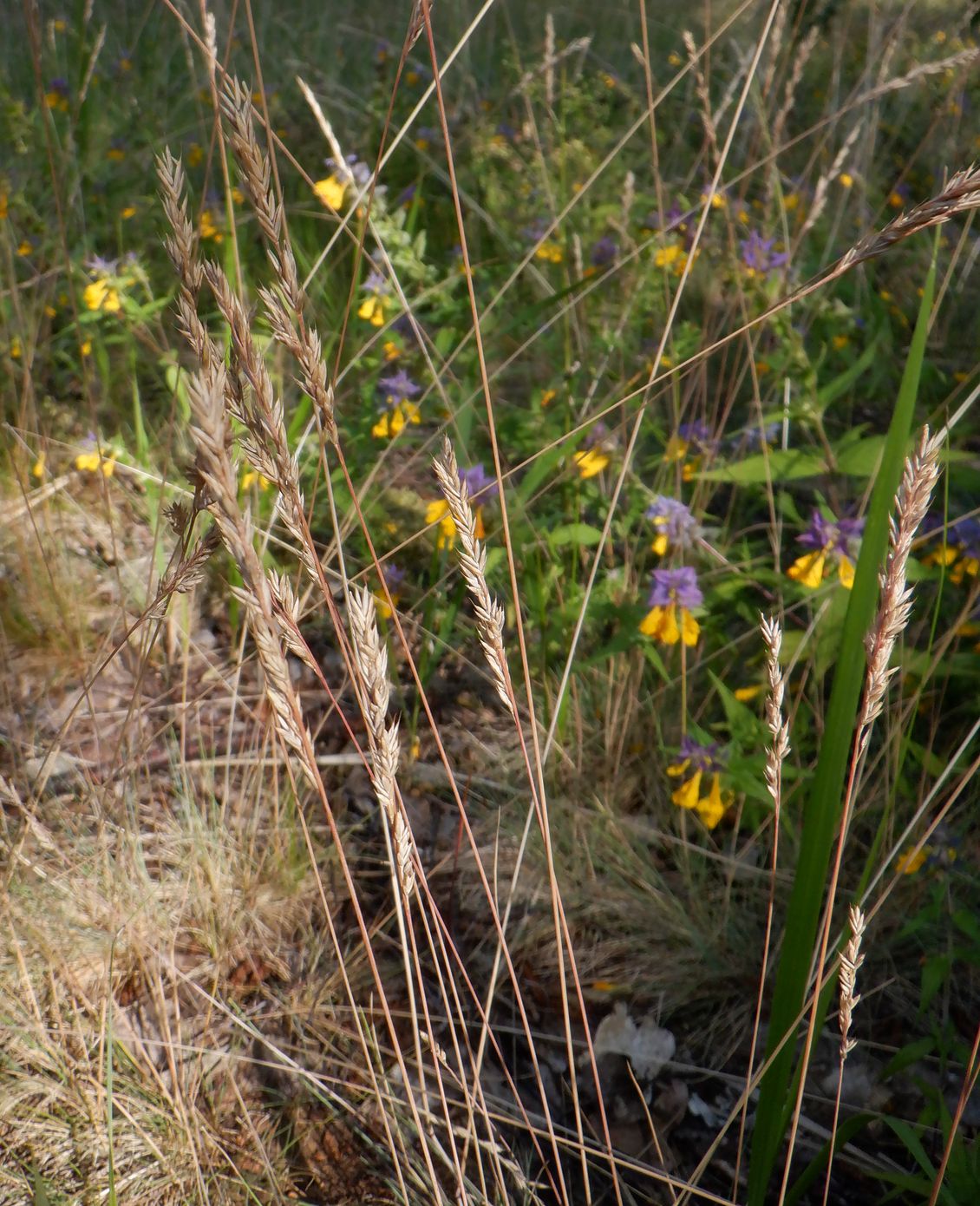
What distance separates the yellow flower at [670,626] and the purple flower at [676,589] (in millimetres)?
15

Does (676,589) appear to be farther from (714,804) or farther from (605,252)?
(605,252)

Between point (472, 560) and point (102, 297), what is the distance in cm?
178

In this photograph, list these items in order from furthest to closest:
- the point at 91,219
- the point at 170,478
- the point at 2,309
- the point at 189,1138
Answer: the point at 91,219
the point at 2,309
the point at 170,478
the point at 189,1138

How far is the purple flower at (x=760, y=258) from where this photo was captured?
181 centimetres

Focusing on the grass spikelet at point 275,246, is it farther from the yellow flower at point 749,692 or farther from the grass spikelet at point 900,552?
the yellow flower at point 749,692

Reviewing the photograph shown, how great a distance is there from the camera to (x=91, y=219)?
2.99 m

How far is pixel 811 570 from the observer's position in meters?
1.49

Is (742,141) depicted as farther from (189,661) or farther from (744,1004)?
(744,1004)

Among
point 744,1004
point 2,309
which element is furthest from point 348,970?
point 2,309

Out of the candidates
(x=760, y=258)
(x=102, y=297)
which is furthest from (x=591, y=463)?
(x=102, y=297)

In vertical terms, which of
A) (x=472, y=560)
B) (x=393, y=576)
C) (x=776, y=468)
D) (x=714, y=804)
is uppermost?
(x=472, y=560)

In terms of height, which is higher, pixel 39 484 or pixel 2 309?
pixel 2 309

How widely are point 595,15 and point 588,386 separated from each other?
4446 mm

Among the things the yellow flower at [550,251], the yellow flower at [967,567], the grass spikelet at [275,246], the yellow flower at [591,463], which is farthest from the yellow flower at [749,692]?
the yellow flower at [550,251]
